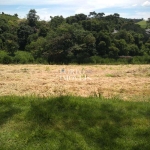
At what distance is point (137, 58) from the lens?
2067 centimetres

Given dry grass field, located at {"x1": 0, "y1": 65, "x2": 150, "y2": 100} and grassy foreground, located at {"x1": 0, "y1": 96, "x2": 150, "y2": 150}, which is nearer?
grassy foreground, located at {"x1": 0, "y1": 96, "x2": 150, "y2": 150}

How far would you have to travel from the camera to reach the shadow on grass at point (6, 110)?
3309 mm

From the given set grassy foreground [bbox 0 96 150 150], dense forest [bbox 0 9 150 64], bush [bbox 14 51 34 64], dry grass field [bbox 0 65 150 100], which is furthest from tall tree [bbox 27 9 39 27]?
grassy foreground [bbox 0 96 150 150]

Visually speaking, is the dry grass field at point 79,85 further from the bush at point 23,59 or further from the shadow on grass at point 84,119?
the bush at point 23,59

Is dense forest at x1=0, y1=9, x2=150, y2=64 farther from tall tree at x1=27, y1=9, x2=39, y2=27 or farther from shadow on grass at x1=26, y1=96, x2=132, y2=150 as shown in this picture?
shadow on grass at x1=26, y1=96, x2=132, y2=150

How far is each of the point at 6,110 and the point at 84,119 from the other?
4.14ft

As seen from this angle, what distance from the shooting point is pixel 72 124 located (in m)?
3.17

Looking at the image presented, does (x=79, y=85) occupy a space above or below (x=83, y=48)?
below

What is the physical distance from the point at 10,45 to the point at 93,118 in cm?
2267

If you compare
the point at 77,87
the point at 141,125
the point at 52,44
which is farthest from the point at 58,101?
the point at 52,44

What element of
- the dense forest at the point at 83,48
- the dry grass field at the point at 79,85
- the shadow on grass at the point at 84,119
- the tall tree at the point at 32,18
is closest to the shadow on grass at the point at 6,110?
the shadow on grass at the point at 84,119

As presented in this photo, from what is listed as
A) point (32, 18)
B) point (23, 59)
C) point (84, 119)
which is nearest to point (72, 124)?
point (84, 119)

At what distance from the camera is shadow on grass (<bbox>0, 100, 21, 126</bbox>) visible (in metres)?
3.31

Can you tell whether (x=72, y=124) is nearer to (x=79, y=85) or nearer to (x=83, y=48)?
(x=79, y=85)
